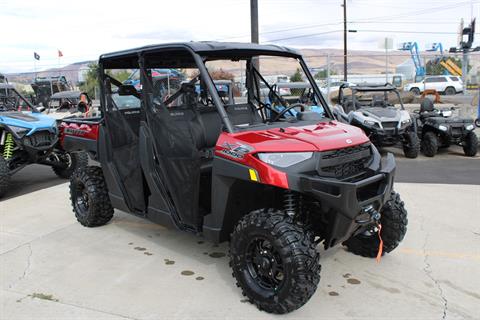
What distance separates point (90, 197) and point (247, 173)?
2526 millimetres

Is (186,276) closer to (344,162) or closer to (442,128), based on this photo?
(344,162)

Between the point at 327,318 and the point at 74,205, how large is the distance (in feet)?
11.3

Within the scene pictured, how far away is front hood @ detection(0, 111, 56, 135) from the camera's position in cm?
708

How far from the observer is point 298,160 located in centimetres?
311

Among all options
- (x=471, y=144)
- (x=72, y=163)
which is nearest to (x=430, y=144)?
(x=471, y=144)

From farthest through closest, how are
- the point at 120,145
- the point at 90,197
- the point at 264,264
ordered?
the point at 90,197 < the point at 120,145 < the point at 264,264

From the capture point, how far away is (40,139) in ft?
24.0

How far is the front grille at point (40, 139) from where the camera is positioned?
714 centimetres

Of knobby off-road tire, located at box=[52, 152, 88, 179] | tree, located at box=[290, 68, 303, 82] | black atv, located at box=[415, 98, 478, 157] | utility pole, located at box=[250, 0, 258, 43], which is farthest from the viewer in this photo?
utility pole, located at box=[250, 0, 258, 43]

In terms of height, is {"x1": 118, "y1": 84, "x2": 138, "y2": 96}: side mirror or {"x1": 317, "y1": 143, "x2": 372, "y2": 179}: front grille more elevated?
{"x1": 118, "y1": 84, "x2": 138, "y2": 96}: side mirror

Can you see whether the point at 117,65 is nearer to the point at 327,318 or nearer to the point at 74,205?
the point at 74,205

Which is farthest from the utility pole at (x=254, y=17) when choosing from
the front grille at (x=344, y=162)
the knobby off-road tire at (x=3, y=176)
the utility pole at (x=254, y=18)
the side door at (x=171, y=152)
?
the front grille at (x=344, y=162)

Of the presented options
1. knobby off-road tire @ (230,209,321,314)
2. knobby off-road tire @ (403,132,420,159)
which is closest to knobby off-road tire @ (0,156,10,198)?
knobby off-road tire @ (230,209,321,314)

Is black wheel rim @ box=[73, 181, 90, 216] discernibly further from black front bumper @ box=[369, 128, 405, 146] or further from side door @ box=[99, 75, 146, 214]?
black front bumper @ box=[369, 128, 405, 146]
